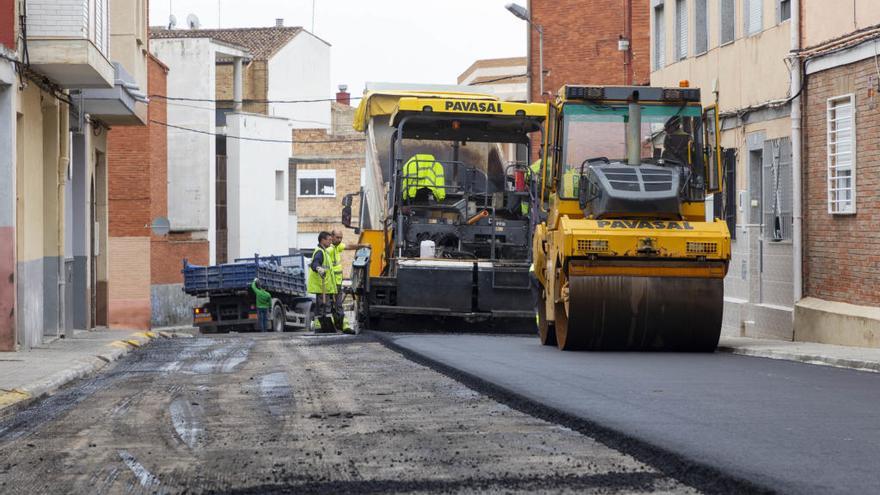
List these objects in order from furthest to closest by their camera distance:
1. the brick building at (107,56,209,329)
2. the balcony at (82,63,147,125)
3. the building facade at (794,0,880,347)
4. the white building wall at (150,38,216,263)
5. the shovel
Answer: the white building wall at (150,38,216,263)
the brick building at (107,56,209,329)
the shovel
the balcony at (82,63,147,125)
the building facade at (794,0,880,347)

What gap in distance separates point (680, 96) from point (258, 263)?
62.7ft

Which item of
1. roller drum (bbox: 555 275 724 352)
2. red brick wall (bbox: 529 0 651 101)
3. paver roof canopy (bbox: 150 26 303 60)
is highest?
paver roof canopy (bbox: 150 26 303 60)

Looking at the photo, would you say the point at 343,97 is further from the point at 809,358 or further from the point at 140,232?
the point at 809,358

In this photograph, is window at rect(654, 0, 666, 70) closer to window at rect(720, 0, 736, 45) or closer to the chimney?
window at rect(720, 0, 736, 45)

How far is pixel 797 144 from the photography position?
19828mm

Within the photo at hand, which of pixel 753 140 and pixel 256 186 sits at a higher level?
pixel 256 186

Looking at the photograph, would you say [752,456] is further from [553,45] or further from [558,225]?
[553,45]

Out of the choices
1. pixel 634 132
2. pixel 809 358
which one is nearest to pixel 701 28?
pixel 634 132

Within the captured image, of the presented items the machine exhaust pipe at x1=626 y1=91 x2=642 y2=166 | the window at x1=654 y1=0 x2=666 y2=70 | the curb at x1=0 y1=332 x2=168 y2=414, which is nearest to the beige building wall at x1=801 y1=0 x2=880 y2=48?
the machine exhaust pipe at x1=626 y1=91 x2=642 y2=166

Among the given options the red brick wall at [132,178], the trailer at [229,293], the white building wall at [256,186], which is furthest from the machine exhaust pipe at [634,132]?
the white building wall at [256,186]

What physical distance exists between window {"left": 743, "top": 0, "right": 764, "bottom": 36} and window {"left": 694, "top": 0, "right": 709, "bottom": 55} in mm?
2259

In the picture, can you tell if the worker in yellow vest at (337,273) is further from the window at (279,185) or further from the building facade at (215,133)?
the window at (279,185)

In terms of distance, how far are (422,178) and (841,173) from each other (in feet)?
19.0

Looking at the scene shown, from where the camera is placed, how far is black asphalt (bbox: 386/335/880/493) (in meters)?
6.83
